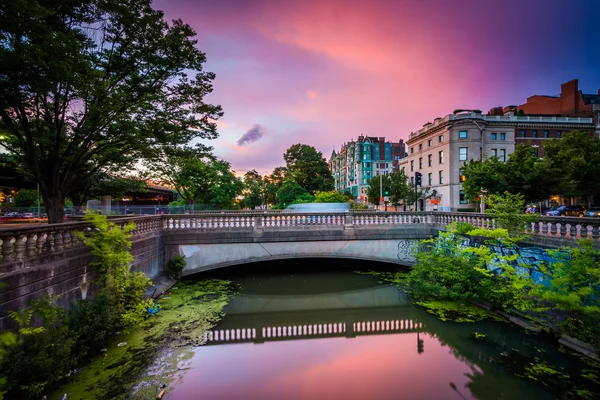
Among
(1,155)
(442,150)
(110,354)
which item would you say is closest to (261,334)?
(110,354)

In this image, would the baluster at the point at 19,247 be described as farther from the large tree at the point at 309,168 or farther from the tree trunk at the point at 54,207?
Result: the large tree at the point at 309,168

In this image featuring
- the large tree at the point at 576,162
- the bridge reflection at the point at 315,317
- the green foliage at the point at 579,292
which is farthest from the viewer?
the large tree at the point at 576,162

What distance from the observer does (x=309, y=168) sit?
5494 centimetres

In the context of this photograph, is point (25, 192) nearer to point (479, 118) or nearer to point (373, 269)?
point (373, 269)

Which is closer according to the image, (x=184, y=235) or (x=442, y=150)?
(x=184, y=235)

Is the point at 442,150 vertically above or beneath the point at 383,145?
beneath

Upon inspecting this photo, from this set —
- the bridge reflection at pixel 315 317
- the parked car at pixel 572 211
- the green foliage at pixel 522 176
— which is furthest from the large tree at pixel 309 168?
the bridge reflection at pixel 315 317

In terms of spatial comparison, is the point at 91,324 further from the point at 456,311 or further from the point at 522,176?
the point at 522,176

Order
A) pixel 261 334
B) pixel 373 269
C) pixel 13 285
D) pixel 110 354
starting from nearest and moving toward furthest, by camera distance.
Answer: pixel 13 285 < pixel 110 354 < pixel 261 334 < pixel 373 269

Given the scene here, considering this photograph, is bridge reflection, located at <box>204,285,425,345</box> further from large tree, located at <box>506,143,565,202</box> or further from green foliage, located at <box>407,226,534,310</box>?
large tree, located at <box>506,143,565,202</box>

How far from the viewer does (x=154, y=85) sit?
473 inches

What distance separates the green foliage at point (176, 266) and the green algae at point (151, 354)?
6.18 feet

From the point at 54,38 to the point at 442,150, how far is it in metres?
44.7

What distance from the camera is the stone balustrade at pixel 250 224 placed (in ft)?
20.0
